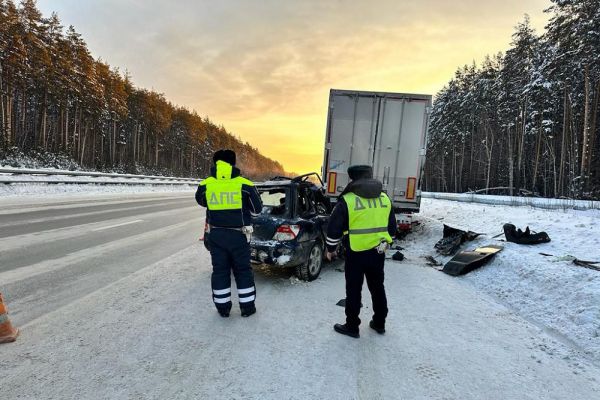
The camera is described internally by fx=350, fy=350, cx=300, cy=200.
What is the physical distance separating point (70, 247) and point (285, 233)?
14.9ft

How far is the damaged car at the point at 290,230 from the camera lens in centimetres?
543

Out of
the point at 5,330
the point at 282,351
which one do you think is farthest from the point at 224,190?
the point at 5,330

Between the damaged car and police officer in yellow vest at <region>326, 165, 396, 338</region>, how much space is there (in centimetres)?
156

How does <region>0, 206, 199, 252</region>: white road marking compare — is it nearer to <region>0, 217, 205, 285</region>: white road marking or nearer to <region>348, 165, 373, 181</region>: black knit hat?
<region>0, 217, 205, 285</region>: white road marking

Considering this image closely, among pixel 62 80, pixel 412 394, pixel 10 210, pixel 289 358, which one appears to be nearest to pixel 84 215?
pixel 10 210

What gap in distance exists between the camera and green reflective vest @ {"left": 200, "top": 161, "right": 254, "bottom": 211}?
14.0 ft

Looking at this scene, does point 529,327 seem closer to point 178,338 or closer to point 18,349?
point 178,338

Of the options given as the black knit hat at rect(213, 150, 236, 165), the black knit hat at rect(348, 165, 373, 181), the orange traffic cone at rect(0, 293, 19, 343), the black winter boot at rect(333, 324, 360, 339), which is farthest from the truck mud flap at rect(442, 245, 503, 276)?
the orange traffic cone at rect(0, 293, 19, 343)

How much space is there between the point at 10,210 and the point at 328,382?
12.5 metres

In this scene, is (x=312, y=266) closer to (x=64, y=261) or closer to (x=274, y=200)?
(x=274, y=200)

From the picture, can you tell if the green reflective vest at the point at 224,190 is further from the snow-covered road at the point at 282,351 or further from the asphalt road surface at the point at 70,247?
the asphalt road surface at the point at 70,247

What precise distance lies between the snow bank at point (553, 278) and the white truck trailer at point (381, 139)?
1.99m

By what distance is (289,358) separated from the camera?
324 centimetres

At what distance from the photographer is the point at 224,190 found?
427cm
